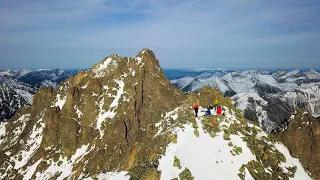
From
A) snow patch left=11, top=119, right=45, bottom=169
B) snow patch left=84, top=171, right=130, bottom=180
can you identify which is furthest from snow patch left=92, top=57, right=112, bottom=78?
snow patch left=84, top=171, right=130, bottom=180

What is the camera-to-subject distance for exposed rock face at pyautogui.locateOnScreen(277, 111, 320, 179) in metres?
61.0

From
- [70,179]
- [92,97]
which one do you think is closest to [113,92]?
[92,97]

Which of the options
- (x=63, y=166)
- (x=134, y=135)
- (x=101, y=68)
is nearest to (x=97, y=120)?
(x=134, y=135)

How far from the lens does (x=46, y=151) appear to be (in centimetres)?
10275

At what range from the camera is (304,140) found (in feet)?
213

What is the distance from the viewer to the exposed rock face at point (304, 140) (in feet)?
200

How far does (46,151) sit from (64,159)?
11394 millimetres

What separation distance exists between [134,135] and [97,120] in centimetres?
1865

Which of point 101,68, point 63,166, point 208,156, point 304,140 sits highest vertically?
point 101,68

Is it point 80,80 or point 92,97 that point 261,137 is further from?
point 80,80

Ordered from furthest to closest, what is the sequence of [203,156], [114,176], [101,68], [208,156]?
1. [101,68]
2. [208,156]
3. [203,156]
4. [114,176]

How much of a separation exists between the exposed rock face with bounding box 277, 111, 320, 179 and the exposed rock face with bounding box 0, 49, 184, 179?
37.9 meters

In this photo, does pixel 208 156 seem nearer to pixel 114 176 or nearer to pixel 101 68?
pixel 114 176

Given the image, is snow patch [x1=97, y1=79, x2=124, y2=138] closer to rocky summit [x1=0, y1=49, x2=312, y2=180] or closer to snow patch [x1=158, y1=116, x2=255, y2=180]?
rocky summit [x1=0, y1=49, x2=312, y2=180]
